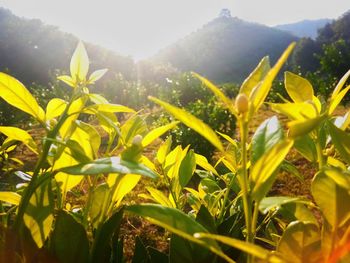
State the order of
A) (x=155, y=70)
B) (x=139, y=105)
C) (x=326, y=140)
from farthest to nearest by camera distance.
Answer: (x=155, y=70), (x=139, y=105), (x=326, y=140)

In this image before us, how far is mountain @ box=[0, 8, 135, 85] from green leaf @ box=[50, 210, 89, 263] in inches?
991

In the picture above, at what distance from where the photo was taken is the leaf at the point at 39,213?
506 mm

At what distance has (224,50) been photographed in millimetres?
67500

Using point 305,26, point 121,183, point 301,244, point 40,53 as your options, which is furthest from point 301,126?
point 305,26

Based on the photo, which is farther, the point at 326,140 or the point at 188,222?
the point at 326,140

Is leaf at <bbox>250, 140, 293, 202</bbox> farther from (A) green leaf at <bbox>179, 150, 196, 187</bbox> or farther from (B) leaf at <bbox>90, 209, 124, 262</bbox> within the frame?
(A) green leaf at <bbox>179, 150, 196, 187</bbox>

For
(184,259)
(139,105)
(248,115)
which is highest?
(248,115)

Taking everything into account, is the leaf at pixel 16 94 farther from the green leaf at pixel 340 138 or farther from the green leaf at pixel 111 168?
the green leaf at pixel 340 138

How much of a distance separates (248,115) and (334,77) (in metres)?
13.9

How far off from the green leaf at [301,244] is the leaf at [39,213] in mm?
305

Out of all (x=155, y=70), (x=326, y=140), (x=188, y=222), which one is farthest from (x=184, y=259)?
(x=155, y=70)

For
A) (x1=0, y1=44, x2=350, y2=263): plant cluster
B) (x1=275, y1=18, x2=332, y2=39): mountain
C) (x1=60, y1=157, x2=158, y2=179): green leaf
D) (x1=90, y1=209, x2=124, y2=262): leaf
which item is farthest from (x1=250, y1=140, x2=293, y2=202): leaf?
(x1=275, y1=18, x2=332, y2=39): mountain

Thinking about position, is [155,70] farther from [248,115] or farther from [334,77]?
[248,115]

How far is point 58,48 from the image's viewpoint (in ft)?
109
